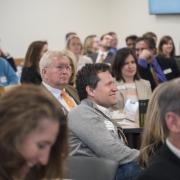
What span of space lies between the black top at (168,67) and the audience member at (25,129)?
181 inches

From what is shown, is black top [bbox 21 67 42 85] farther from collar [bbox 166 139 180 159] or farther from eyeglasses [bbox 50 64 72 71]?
collar [bbox 166 139 180 159]

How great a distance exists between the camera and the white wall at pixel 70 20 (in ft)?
27.7

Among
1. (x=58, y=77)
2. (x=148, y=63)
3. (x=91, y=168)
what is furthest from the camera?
(x=148, y=63)

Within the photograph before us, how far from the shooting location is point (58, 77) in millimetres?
3580

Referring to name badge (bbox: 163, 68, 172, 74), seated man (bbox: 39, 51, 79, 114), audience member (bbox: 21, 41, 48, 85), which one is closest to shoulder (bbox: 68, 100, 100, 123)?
seated man (bbox: 39, 51, 79, 114)

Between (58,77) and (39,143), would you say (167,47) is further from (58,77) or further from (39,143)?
(39,143)

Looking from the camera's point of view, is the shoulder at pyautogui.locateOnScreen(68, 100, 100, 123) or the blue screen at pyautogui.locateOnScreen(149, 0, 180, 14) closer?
the shoulder at pyautogui.locateOnScreen(68, 100, 100, 123)

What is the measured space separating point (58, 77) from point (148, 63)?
7.37ft

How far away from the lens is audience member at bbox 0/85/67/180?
1188 millimetres

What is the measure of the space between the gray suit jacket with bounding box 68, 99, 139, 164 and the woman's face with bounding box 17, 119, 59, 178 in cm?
131

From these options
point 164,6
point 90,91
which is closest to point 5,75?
point 90,91

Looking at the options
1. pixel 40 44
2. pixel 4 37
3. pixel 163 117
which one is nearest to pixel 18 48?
pixel 4 37

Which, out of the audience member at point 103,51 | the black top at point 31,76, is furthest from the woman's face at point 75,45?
the black top at point 31,76

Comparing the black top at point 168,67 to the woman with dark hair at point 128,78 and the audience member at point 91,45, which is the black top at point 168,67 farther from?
the audience member at point 91,45
